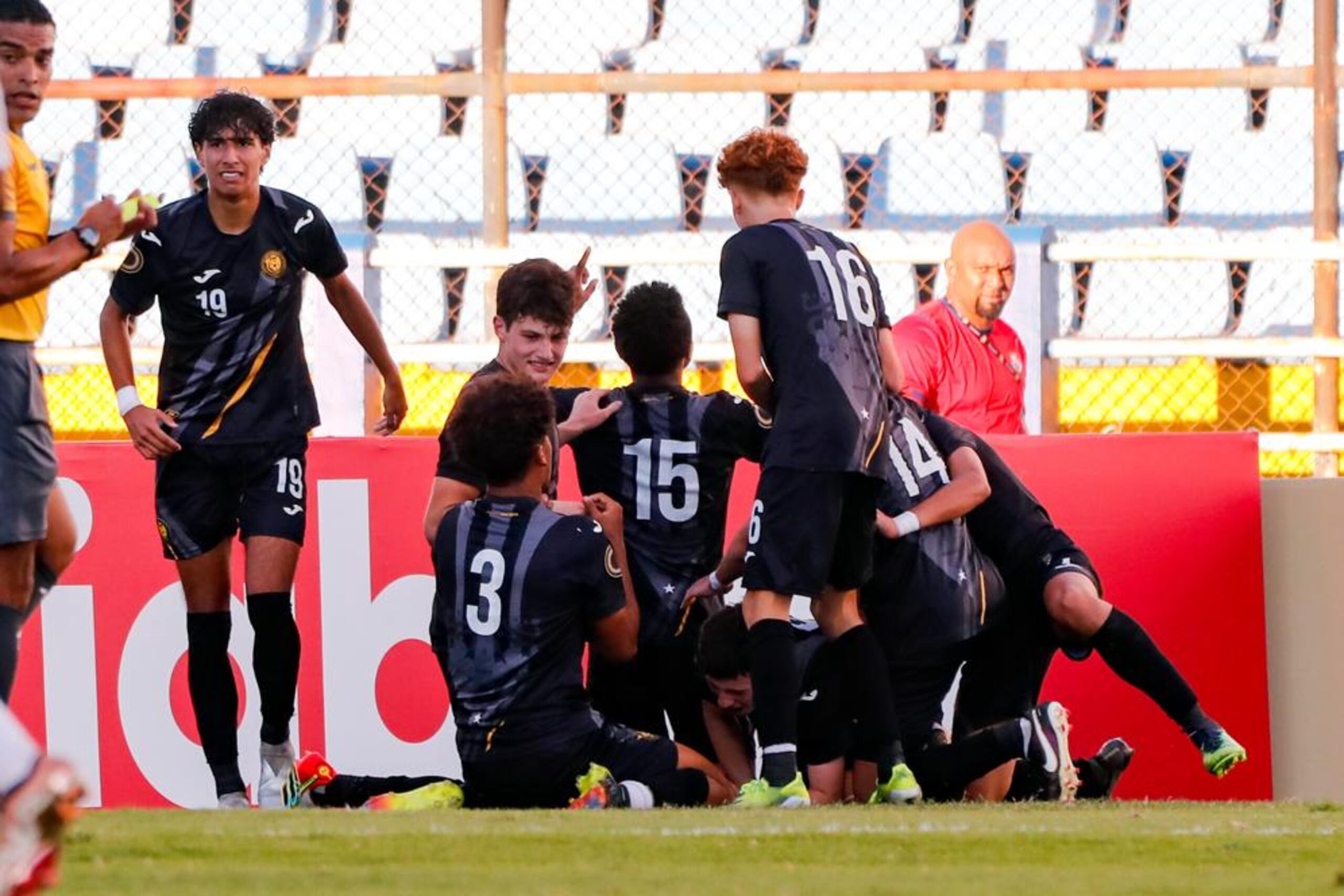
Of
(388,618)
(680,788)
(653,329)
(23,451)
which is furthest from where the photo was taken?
(388,618)

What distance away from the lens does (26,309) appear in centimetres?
396

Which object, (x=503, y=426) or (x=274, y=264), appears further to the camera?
(x=274, y=264)

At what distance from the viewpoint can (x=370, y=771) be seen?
6262 millimetres

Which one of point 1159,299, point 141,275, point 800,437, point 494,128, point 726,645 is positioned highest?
point 494,128

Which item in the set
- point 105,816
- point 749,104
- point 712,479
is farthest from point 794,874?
point 749,104

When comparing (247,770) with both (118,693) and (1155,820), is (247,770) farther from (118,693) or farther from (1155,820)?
(1155,820)

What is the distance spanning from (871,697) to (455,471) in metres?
1.21

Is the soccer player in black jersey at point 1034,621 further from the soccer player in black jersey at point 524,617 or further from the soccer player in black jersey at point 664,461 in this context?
the soccer player in black jersey at point 524,617

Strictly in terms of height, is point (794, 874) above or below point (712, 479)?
below

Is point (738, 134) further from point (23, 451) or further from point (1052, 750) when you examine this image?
point (23, 451)

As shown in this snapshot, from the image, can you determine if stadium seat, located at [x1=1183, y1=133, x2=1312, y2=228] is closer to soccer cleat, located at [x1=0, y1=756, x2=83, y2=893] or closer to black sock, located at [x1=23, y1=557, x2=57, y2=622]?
black sock, located at [x1=23, y1=557, x2=57, y2=622]

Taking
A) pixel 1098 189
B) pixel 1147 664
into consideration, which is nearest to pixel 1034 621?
pixel 1147 664

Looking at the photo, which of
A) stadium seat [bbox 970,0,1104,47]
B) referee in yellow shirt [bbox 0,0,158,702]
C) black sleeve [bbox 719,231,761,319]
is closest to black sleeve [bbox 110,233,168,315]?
referee in yellow shirt [bbox 0,0,158,702]

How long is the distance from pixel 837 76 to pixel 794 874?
18.6ft
